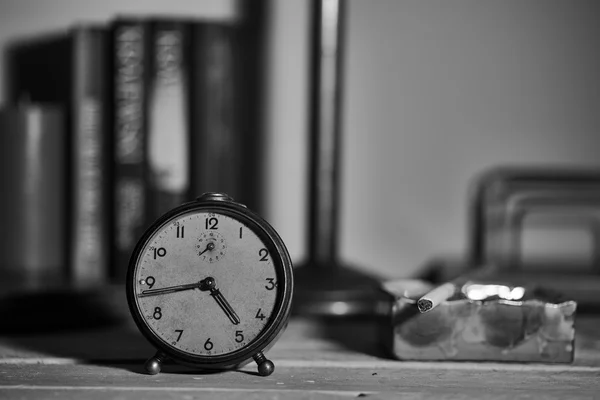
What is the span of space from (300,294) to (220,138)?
0.28m

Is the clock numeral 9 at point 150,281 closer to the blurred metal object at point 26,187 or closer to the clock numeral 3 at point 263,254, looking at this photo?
the clock numeral 3 at point 263,254

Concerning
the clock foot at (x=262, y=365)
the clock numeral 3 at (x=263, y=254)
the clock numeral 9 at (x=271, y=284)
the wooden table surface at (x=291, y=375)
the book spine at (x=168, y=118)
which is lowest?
the wooden table surface at (x=291, y=375)

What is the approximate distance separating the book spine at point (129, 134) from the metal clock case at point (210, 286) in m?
0.32

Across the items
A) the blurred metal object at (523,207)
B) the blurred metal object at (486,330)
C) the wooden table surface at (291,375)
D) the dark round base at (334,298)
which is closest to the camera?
the wooden table surface at (291,375)

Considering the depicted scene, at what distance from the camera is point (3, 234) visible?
112 cm

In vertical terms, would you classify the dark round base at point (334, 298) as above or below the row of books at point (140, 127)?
below

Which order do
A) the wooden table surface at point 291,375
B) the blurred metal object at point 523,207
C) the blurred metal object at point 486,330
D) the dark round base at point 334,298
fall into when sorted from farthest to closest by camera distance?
the blurred metal object at point 523,207, the dark round base at point 334,298, the blurred metal object at point 486,330, the wooden table surface at point 291,375

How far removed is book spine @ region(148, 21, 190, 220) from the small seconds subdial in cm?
32

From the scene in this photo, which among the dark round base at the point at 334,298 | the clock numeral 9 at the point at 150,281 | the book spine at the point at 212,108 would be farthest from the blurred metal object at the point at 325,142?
the clock numeral 9 at the point at 150,281

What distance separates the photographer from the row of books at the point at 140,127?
1089mm

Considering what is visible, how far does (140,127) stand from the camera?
109 cm

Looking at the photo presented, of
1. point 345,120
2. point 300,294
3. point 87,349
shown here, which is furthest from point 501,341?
point 345,120

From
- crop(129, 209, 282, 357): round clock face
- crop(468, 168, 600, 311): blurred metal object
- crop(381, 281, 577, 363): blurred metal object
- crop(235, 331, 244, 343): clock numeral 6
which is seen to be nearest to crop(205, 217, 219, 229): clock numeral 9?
crop(129, 209, 282, 357): round clock face

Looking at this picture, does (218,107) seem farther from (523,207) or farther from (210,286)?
(523,207)
